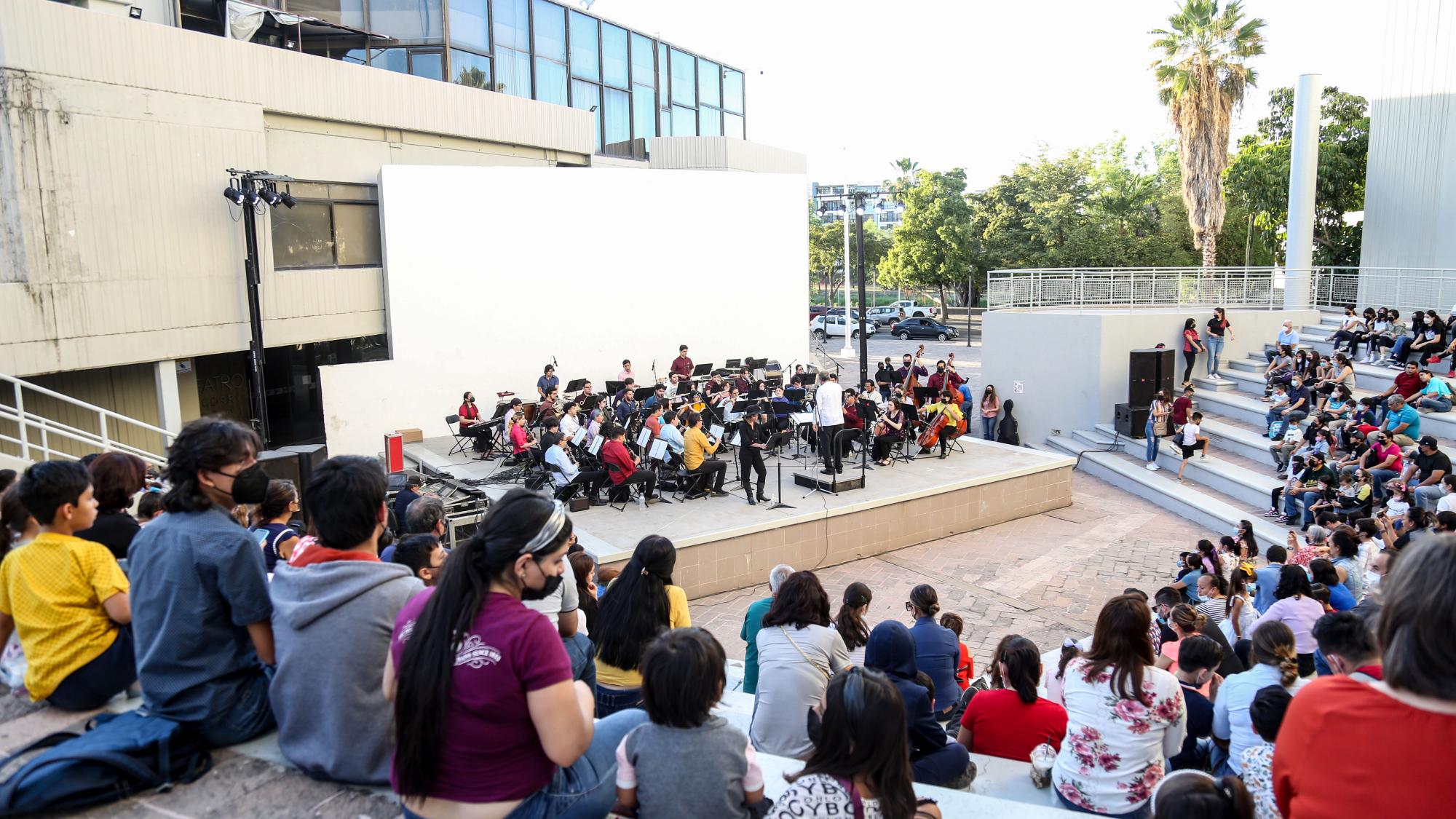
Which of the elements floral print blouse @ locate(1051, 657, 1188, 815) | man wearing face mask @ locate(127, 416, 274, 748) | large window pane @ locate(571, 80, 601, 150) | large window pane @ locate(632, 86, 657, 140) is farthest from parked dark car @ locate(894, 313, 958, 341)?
man wearing face mask @ locate(127, 416, 274, 748)

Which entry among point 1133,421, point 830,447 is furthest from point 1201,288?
point 830,447

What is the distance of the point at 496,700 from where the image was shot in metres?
2.30

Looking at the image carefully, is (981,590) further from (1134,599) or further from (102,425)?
(102,425)

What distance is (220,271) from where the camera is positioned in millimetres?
14703

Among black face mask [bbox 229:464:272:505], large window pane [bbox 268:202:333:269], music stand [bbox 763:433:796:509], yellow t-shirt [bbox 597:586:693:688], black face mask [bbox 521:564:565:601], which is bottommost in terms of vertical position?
music stand [bbox 763:433:796:509]

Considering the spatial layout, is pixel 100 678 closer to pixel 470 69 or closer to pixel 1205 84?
pixel 470 69

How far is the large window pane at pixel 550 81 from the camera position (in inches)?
903

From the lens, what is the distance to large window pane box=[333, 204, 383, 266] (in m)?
17.2

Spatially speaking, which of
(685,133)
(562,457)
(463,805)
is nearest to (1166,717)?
(463,805)

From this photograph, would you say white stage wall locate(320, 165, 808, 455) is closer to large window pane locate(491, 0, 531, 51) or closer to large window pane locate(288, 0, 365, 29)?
large window pane locate(491, 0, 531, 51)

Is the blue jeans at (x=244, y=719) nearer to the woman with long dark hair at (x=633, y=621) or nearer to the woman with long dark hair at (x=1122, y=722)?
the woman with long dark hair at (x=633, y=621)

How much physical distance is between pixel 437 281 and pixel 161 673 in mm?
16154

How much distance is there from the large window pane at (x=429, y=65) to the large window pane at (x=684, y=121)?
864 centimetres

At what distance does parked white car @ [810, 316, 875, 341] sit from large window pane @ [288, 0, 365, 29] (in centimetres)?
2760
